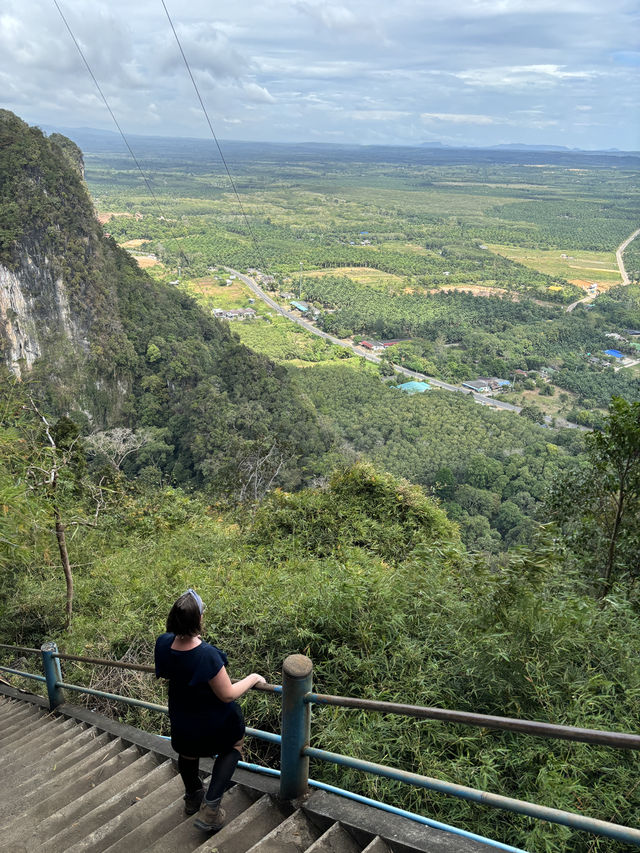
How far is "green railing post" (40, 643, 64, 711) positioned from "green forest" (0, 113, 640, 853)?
33 centimetres

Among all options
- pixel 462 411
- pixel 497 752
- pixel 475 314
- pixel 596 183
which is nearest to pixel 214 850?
pixel 497 752

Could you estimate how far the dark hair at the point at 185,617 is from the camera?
1.70 meters

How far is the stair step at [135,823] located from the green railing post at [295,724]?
525 millimetres

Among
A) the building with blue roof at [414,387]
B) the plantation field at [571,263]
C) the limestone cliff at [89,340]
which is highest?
the plantation field at [571,263]

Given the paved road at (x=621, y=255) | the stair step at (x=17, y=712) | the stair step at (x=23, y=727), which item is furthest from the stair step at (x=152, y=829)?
the paved road at (x=621, y=255)

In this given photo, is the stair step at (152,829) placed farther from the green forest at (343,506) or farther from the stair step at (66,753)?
the stair step at (66,753)

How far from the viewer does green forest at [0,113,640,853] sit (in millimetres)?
2584

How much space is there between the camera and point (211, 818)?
183cm

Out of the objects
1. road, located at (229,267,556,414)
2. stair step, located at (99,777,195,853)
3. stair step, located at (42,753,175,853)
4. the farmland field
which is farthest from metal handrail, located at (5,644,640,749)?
the farmland field

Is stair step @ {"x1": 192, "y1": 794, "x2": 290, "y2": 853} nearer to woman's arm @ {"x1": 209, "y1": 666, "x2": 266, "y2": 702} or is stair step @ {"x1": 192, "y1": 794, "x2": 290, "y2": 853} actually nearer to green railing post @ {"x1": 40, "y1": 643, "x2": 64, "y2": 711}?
woman's arm @ {"x1": 209, "y1": 666, "x2": 266, "y2": 702}

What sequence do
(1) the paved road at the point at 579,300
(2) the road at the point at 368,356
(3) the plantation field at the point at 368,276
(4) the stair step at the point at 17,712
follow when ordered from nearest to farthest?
(4) the stair step at the point at 17,712 → (2) the road at the point at 368,356 → (1) the paved road at the point at 579,300 → (3) the plantation field at the point at 368,276

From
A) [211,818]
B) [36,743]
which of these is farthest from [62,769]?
[211,818]

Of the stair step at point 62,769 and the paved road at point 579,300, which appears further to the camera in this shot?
the paved road at point 579,300

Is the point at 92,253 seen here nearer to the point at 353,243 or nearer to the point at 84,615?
the point at 84,615
